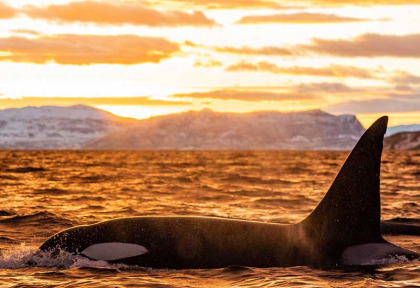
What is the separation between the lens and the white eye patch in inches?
406

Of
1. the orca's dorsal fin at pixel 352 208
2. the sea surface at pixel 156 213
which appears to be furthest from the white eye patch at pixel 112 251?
the orca's dorsal fin at pixel 352 208

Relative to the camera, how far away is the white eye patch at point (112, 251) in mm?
10312

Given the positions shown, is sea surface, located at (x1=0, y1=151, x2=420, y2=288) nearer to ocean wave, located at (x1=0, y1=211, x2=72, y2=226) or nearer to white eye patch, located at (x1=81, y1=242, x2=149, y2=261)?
ocean wave, located at (x1=0, y1=211, x2=72, y2=226)

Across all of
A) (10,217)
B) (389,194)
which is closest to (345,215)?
(10,217)

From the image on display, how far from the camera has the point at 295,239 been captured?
10258 millimetres

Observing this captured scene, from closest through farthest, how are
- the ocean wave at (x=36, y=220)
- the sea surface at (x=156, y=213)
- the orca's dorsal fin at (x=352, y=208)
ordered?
the sea surface at (x=156, y=213) → the orca's dorsal fin at (x=352, y=208) → the ocean wave at (x=36, y=220)

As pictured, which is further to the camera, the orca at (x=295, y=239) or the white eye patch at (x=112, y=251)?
the white eye patch at (x=112, y=251)

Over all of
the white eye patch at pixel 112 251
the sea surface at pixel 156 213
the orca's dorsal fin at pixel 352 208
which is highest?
the orca's dorsal fin at pixel 352 208

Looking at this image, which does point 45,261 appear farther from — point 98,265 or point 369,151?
point 369,151

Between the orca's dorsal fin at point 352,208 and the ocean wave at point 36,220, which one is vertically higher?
the orca's dorsal fin at point 352,208

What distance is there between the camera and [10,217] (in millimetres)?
19203

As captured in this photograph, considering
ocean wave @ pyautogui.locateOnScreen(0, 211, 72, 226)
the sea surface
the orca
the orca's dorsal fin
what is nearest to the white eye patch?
the orca

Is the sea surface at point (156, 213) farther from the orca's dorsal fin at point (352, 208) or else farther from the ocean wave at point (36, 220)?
the orca's dorsal fin at point (352, 208)

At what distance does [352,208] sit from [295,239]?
1.01 metres
